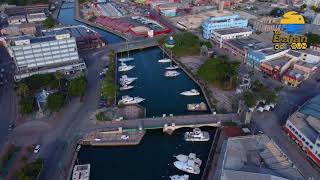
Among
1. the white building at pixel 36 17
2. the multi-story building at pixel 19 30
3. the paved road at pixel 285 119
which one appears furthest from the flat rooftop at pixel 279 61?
the white building at pixel 36 17

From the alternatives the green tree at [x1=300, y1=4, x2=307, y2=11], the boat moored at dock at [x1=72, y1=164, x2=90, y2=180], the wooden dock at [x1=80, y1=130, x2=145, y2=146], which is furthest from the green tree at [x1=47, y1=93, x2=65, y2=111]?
the green tree at [x1=300, y1=4, x2=307, y2=11]

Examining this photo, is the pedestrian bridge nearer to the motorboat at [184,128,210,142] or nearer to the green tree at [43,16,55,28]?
the motorboat at [184,128,210,142]

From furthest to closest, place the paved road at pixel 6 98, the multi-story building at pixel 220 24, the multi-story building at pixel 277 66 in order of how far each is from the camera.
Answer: the multi-story building at pixel 220 24, the multi-story building at pixel 277 66, the paved road at pixel 6 98

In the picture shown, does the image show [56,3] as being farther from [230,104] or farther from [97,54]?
[230,104]

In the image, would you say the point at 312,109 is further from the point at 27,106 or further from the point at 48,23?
the point at 48,23

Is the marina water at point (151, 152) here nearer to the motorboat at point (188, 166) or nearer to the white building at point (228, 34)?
the motorboat at point (188, 166)

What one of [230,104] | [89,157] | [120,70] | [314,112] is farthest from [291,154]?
[120,70]

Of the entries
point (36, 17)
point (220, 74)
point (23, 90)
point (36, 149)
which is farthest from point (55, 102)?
point (36, 17)
